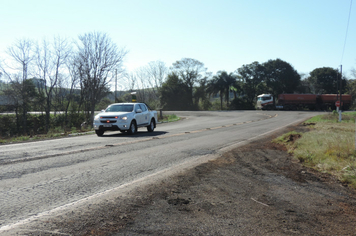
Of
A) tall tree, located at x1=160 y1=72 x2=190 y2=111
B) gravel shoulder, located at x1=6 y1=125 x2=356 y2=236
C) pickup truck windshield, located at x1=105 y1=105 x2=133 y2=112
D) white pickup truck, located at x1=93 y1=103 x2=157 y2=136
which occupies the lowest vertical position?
gravel shoulder, located at x1=6 y1=125 x2=356 y2=236

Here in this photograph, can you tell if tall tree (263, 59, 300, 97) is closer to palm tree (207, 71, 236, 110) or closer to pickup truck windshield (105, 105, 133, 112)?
palm tree (207, 71, 236, 110)

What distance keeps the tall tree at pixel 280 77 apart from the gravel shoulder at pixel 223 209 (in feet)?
255

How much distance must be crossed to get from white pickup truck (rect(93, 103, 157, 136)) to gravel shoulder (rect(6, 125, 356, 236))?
974 cm

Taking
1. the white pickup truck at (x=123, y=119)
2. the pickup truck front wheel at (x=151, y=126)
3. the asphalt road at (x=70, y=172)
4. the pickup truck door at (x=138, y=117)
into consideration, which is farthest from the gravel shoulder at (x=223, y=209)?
the pickup truck front wheel at (x=151, y=126)

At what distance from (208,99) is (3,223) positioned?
82176mm

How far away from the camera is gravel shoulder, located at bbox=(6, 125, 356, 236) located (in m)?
3.52

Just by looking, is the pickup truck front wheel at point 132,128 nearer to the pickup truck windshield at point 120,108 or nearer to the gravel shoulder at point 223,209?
the pickup truck windshield at point 120,108

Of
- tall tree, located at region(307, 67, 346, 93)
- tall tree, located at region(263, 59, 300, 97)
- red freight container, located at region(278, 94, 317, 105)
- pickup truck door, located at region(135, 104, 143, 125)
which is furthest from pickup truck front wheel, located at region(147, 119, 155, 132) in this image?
tall tree, located at region(307, 67, 346, 93)

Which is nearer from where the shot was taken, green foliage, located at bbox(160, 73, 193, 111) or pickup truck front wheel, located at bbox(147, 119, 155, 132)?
pickup truck front wheel, located at bbox(147, 119, 155, 132)

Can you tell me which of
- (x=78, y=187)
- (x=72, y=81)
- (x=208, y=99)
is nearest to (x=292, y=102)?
(x=208, y=99)

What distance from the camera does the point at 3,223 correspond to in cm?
358

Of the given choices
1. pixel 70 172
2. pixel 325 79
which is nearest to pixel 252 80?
pixel 325 79

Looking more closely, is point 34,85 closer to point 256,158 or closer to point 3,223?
point 256,158

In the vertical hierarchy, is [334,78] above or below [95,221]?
above
